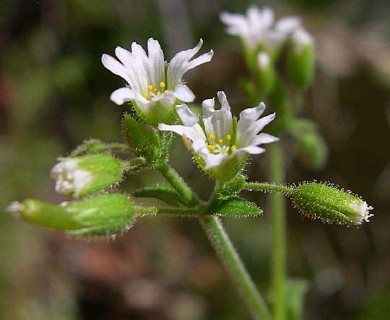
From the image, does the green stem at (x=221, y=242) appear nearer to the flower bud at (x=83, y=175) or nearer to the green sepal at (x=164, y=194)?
the green sepal at (x=164, y=194)

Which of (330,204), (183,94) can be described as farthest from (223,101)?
(330,204)

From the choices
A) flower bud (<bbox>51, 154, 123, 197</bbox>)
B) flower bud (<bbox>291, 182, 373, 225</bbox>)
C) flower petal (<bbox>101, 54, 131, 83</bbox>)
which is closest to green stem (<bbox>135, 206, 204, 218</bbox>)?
flower bud (<bbox>51, 154, 123, 197</bbox>)

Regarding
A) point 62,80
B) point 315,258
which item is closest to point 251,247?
point 315,258

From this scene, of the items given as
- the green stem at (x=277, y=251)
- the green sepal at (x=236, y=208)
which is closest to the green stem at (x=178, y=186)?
the green sepal at (x=236, y=208)

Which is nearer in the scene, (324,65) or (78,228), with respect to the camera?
(78,228)

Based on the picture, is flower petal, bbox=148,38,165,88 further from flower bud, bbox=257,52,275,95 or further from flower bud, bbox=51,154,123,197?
flower bud, bbox=257,52,275,95

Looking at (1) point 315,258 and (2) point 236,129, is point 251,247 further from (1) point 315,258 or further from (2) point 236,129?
(2) point 236,129
